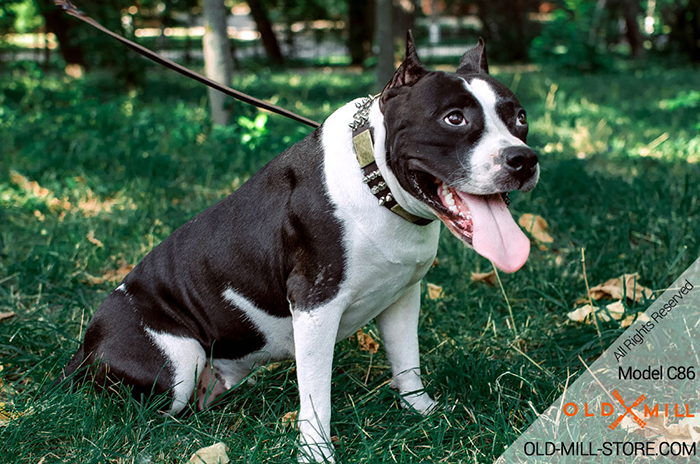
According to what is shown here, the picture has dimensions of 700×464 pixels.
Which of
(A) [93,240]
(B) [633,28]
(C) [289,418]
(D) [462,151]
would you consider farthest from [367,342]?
(B) [633,28]

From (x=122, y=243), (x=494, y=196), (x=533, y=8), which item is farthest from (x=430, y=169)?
(x=533, y=8)

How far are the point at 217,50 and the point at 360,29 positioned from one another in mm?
13263

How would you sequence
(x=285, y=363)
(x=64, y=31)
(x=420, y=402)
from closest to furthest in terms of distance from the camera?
(x=420, y=402)
(x=285, y=363)
(x=64, y=31)

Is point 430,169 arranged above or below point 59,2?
below

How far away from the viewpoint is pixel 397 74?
2.06 metres

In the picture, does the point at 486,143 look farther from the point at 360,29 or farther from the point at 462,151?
the point at 360,29

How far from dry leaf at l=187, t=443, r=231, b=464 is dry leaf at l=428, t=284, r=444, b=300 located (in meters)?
1.45

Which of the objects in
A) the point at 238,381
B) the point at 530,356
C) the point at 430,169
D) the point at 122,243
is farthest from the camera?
the point at 122,243

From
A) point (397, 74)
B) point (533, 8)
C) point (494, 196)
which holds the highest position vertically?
point (397, 74)

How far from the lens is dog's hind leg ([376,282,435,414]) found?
2.52 metres

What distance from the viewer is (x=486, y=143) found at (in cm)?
193

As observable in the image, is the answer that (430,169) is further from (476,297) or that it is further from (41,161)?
(41,161)

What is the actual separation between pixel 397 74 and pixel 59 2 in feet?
4.71

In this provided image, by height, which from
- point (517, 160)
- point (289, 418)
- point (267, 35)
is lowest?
point (267, 35)
